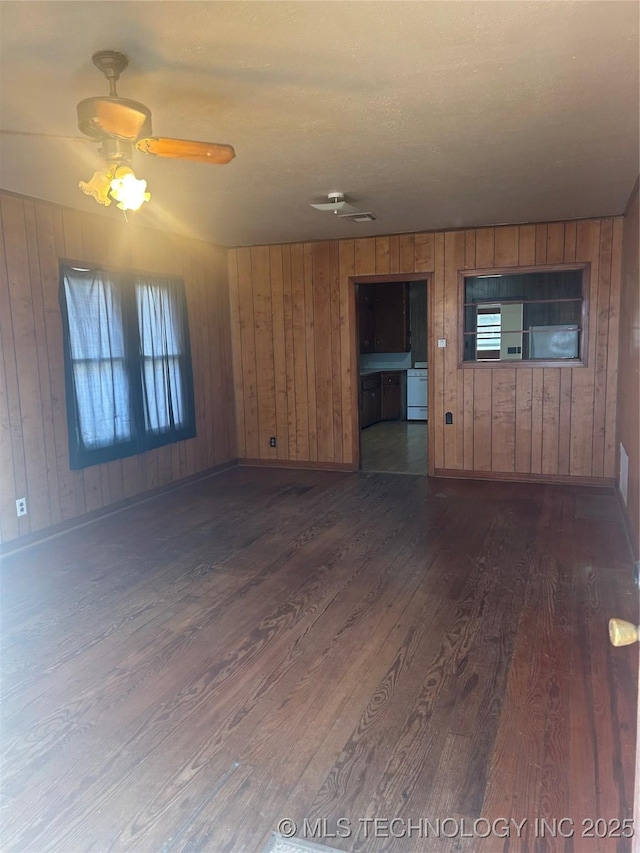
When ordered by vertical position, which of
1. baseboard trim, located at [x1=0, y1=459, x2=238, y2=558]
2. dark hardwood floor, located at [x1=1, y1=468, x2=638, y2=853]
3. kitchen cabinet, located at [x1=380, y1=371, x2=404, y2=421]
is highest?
kitchen cabinet, located at [x1=380, y1=371, x2=404, y2=421]

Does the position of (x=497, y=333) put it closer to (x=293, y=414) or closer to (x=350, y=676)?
(x=293, y=414)

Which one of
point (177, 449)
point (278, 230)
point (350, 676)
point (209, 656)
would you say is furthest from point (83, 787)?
point (278, 230)

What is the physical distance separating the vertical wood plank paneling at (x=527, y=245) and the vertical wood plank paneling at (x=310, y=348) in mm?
2129

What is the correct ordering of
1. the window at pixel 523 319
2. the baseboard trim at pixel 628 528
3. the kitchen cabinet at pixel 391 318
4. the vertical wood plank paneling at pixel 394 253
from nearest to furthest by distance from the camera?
the baseboard trim at pixel 628 528 < the window at pixel 523 319 < the vertical wood plank paneling at pixel 394 253 < the kitchen cabinet at pixel 391 318

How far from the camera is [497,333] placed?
6.32 m

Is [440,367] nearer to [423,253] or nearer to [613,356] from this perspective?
[423,253]

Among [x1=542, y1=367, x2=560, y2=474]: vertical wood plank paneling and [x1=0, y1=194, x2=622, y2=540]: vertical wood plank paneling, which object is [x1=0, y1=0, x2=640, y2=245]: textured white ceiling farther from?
[x1=542, y1=367, x2=560, y2=474]: vertical wood plank paneling

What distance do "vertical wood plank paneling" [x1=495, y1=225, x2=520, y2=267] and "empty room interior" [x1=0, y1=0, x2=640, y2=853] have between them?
27 mm

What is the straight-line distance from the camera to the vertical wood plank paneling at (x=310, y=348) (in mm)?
6270

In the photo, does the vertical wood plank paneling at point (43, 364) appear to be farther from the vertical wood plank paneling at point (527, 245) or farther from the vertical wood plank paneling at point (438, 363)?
the vertical wood plank paneling at point (527, 245)

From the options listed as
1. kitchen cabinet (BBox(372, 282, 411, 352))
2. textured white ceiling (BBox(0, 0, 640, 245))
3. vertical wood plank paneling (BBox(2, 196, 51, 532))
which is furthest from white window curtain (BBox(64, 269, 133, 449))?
kitchen cabinet (BBox(372, 282, 411, 352))

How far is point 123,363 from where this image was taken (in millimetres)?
4934

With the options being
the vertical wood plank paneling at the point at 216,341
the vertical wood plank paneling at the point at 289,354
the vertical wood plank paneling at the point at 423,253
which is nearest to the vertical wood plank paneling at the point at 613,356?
the vertical wood plank paneling at the point at 423,253

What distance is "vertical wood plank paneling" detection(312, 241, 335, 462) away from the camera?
6.22 metres
